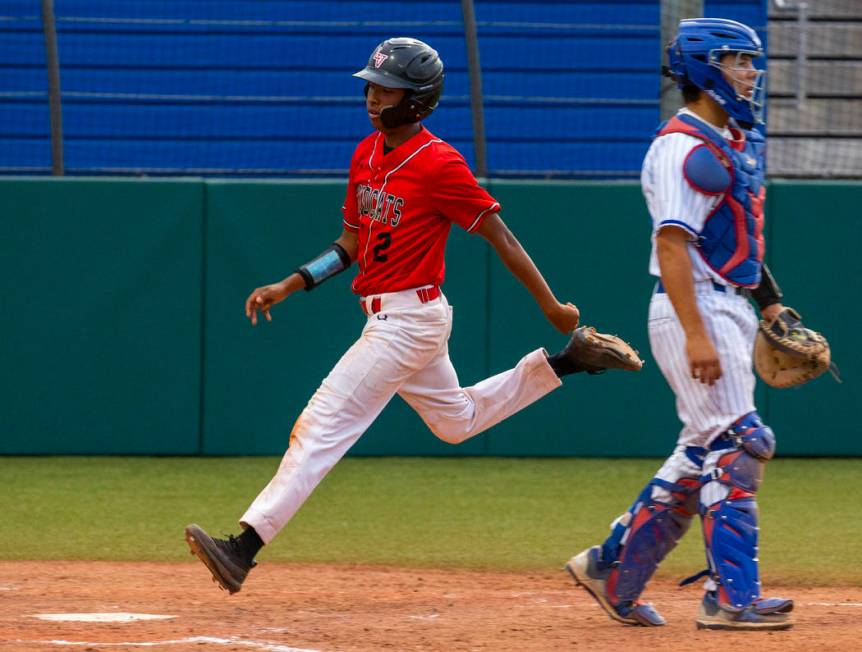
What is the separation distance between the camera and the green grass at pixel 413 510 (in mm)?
6461

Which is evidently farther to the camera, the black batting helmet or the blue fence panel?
the blue fence panel

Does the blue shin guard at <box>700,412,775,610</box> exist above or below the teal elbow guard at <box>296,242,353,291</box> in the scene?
below

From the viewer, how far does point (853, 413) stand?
9555 mm

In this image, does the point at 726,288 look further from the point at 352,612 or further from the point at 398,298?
the point at 352,612

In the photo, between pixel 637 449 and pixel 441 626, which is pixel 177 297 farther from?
pixel 441 626

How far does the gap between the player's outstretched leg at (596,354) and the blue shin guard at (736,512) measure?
0.93 meters

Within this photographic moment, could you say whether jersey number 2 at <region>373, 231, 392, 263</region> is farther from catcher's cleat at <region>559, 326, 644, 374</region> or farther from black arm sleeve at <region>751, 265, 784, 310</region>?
black arm sleeve at <region>751, 265, 784, 310</region>

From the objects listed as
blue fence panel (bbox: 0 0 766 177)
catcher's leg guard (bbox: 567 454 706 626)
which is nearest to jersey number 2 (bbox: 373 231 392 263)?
catcher's leg guard (bbox: 567 454 706 626)

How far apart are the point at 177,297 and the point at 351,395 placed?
452 centimetres

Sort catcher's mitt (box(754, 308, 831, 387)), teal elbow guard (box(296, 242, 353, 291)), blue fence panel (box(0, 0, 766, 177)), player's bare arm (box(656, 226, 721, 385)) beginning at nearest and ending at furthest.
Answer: player's bare arm (box(656, 226, 721, 385))
catcher's mitt (box(754, 308, 831, 387))
teal elbow guard (box(296, 242, 353, 291))
blue fence panel (box(0, 0, 766, 177))

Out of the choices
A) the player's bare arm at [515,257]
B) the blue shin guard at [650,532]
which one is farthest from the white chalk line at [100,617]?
the player's bare arm at [515,257]

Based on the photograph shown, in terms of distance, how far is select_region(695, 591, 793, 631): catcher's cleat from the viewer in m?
4.56

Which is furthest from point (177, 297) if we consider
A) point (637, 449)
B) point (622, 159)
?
point (622, 159)

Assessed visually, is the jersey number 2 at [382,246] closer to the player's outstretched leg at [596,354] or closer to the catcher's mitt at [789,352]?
the player's outstretched leg at [596,354]
